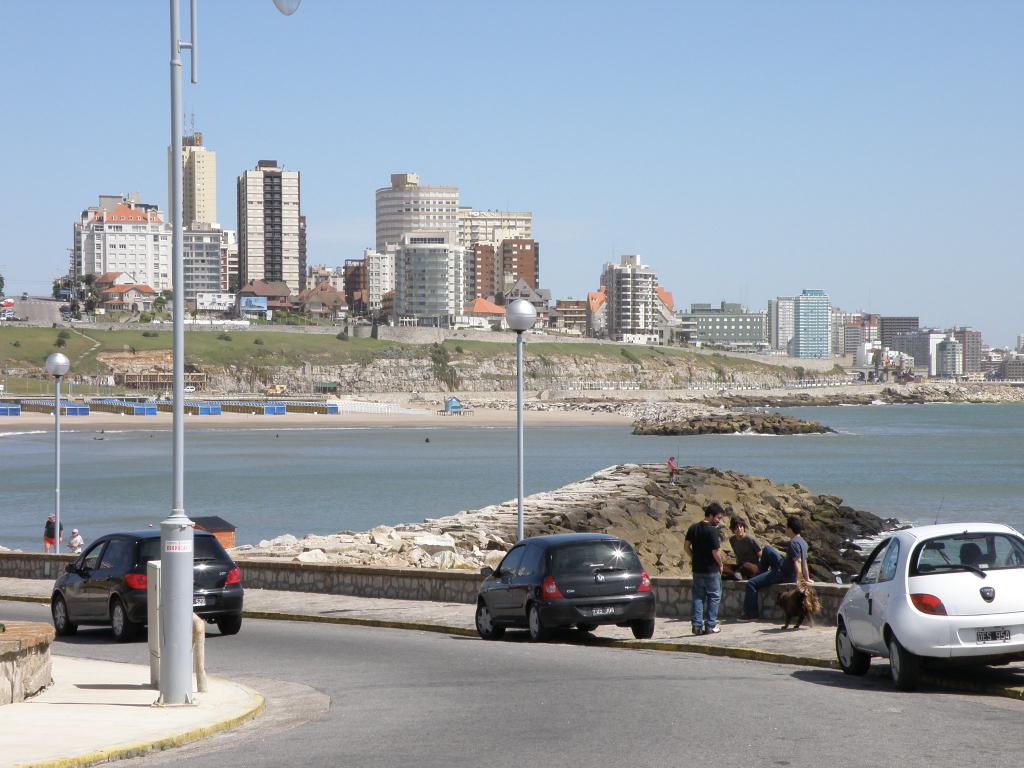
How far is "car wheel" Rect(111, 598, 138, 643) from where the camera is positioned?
18703 mm

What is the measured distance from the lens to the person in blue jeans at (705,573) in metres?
16.6

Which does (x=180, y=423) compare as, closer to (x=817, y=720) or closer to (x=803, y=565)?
(x=817, y=720)

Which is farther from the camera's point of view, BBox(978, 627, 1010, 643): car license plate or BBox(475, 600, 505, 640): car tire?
BBox(475, 600, 505, 640): car tire

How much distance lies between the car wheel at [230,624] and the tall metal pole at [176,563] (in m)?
6.72

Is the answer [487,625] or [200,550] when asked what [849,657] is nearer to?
[487,625]

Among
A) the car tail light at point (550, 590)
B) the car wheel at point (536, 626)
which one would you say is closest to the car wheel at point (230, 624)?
the car wheel at point (536, 626)

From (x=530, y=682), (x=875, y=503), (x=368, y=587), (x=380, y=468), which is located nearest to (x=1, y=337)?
(x=380, y=468)

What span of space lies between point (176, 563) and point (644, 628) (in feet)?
22.4

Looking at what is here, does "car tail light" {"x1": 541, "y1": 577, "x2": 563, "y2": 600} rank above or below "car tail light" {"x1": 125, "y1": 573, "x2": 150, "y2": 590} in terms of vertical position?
above

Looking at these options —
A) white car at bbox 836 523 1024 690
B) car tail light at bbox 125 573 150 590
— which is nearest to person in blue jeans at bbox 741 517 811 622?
white car at bbox 836 523 1024 690

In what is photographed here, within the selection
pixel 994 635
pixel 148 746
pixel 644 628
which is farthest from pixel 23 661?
pixel 994 635

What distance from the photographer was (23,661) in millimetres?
12211

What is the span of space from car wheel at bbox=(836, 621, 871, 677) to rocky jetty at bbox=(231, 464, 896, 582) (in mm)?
14520

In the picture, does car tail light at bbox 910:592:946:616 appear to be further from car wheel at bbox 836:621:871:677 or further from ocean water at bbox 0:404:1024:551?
ocean water at bbox 0:404:1024:551
